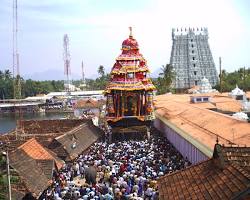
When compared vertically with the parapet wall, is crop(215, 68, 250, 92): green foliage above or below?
above

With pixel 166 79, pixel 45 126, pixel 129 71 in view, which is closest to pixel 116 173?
pixel 129 71

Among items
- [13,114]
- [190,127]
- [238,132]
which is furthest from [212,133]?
[13,114]

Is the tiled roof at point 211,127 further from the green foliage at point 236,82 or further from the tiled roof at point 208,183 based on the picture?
the green foliage at point 236,82

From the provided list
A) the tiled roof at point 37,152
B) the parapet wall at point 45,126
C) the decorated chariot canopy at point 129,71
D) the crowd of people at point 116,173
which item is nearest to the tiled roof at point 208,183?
the crowd of people at point 116,173

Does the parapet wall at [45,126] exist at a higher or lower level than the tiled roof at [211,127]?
lower

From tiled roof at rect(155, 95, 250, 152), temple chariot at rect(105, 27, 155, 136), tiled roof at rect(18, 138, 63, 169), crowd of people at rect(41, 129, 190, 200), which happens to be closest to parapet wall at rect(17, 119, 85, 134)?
temple chariot at rect(105, 27, 155, 136)

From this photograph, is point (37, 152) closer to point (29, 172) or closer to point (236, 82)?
point (29, 172)

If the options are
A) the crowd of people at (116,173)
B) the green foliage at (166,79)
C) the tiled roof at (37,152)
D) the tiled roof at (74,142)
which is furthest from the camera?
the green foliage at (166,79)

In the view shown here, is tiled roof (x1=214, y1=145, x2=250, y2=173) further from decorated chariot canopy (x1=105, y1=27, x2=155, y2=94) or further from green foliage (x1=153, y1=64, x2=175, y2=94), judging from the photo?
green foliage (x1=153, y1=64, x2=175, y2=94)

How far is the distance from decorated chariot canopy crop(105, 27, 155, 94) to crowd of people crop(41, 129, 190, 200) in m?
8.04

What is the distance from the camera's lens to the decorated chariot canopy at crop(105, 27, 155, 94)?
133ft

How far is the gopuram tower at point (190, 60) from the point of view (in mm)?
96562

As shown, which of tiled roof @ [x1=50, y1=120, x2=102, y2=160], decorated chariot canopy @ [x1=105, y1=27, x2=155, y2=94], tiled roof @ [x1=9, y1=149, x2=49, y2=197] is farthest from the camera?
decorated chariot canopy @ [x1=105, y1=27, x2=155, y2=94]

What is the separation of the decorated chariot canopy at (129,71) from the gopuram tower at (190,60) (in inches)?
2131
